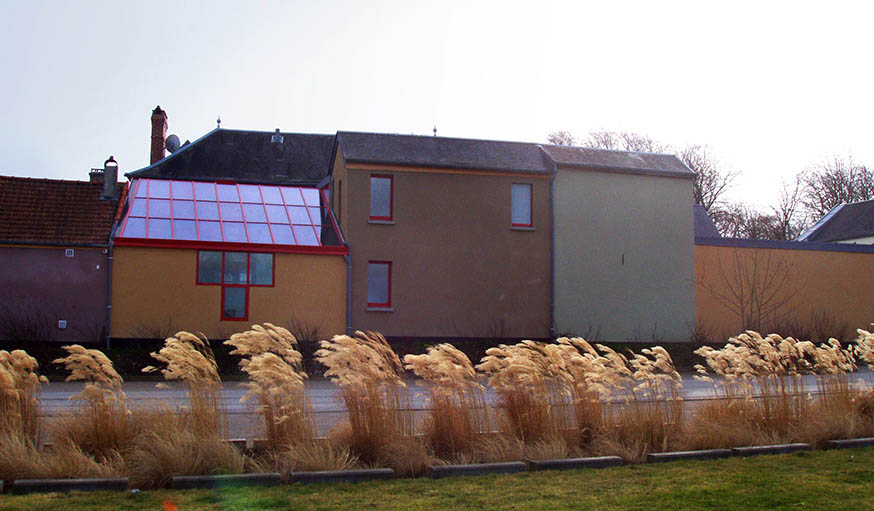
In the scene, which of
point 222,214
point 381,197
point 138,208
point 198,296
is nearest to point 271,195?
point 222,214

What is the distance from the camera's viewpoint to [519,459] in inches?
311

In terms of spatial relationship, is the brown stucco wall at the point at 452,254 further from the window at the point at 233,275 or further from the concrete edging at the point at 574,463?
the concrete edging at the point at 574,463

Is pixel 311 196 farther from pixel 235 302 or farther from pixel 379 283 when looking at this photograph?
pixel 235 302

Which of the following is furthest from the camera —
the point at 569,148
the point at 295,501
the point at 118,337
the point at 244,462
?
the point at 569,148

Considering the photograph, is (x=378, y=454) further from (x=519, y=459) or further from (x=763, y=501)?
(x=763, y=501)

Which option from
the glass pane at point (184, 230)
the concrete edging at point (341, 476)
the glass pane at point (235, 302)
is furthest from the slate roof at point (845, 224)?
the concrete edging at point (341, 476)

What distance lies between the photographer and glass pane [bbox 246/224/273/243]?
80.8ft

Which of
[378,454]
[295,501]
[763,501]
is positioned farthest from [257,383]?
[763,501]

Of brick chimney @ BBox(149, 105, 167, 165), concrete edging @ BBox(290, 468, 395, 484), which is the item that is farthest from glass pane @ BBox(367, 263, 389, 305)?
brick chimney @ BBox(149, 105, 167, 165)

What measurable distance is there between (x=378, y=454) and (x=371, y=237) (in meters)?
17.5

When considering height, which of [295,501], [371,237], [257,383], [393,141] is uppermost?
[393,141]

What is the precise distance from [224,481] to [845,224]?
50.2 metres

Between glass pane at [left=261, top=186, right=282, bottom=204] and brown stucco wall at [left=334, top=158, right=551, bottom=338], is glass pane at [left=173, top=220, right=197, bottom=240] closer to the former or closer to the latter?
glass pane at [left=261, top=186, right=282, bottom=204]

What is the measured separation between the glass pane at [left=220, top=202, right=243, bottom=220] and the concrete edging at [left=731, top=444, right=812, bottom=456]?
65.3 ft
